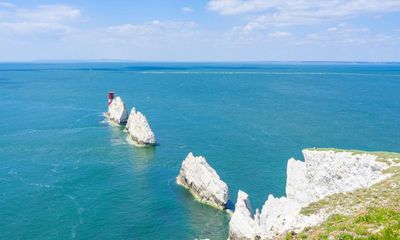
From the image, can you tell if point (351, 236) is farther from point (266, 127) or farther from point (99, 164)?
point (266, 127)

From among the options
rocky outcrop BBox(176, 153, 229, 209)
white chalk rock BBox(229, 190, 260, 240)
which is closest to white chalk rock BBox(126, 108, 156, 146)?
rocky outcrop BBox(176, 153, 229, 209)

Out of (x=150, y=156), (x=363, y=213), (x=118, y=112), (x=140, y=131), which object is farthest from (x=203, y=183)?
(x=118, y=112)

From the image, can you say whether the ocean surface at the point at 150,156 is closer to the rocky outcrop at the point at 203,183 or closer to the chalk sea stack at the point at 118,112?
the rocky outcrop at the point at 203,183

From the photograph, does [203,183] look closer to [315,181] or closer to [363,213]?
[315,181]

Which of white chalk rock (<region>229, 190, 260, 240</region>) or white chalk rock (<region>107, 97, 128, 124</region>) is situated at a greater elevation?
white chalk rock (<region>107, 97, 128, 124</region>)

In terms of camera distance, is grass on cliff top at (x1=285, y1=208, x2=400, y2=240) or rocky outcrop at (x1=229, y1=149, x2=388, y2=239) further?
rocky outcrop at (x1=229, y1=149, x2=388, y2=239)

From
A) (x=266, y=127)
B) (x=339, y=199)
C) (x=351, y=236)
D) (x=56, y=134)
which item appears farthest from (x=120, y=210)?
(x=266, y=127)

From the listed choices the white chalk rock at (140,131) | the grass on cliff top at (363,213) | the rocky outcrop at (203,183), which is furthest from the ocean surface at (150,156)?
the grass on cliff top at (363,213)

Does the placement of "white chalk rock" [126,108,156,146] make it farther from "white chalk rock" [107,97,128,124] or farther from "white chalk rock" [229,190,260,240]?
"white chalk rock" [229,190,260,240]
